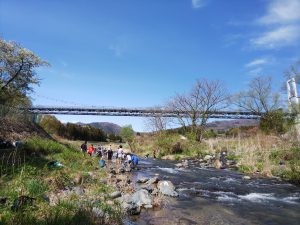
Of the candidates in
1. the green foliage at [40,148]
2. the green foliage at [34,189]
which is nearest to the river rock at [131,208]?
the green foliage at [34,189]

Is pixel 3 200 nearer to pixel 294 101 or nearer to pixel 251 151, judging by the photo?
pixel 294 101

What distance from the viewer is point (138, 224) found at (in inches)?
383

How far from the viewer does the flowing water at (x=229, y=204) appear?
10.9m

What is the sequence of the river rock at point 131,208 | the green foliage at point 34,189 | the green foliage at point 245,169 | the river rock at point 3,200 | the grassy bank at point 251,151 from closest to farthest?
the river rock at point 3,200, the green foliage at point 34,189, the river rock at point 131,208, the grassy bank at point 251,151, the green foliage at point 245,169

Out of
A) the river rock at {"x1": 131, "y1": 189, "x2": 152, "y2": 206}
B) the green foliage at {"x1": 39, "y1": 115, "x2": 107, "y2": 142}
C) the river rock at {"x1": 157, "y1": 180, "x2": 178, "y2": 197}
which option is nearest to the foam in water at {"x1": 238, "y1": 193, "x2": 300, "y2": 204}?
the river rock at {"x1": 157, "y1": 180, "x2": 178, "y2": 197}

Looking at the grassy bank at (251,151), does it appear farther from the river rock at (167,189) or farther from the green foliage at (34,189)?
the green foliage at (34,189)

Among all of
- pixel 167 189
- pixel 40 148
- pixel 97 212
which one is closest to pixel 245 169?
pixel 167 189

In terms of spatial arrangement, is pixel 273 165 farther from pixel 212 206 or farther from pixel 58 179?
pixel 58 179

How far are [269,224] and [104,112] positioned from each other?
130145 millimetres

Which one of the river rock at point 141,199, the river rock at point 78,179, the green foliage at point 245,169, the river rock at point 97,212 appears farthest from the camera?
the green foliage at point 245,169

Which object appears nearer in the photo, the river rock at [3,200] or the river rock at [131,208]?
the river rock at [3,200]

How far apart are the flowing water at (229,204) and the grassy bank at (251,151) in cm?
182

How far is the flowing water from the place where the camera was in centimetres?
1092

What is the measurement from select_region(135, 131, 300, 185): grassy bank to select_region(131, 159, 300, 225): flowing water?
1.82 m
